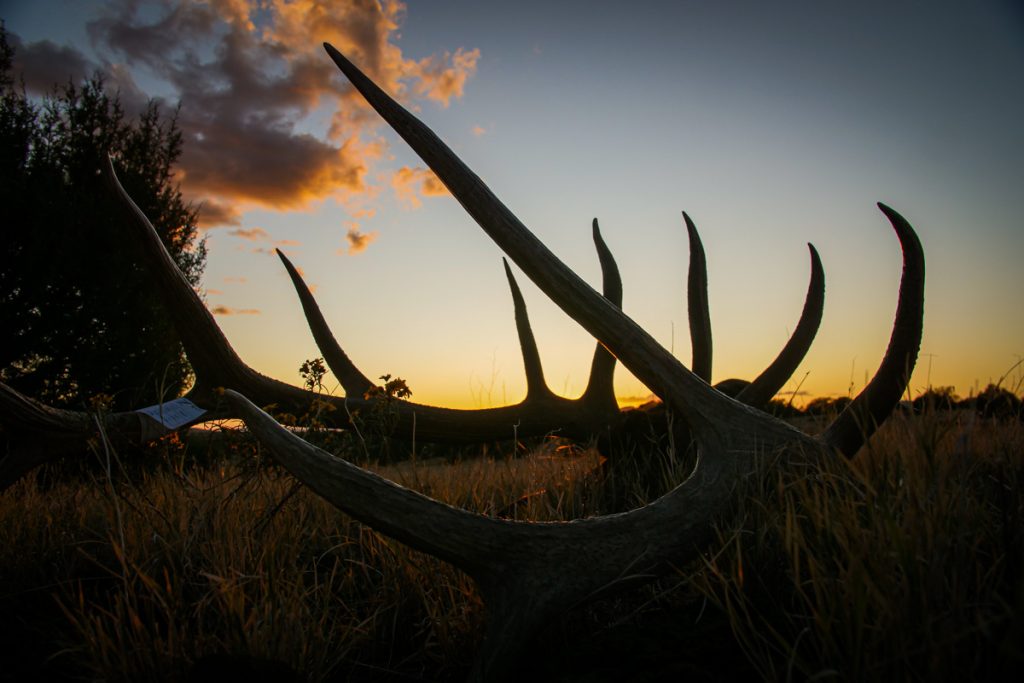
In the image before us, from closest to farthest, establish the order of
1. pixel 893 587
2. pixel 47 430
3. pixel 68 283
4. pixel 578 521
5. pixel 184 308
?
pixel 893 587 < pixel 578 521 < pixel 47 430 < pixel 184 308 < pixel 68 283

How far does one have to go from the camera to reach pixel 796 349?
9.00ft

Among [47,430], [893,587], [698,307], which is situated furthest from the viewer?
[698,307]

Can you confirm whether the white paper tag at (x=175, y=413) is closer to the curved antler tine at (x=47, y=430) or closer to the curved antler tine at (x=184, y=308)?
A: the curved antler tine at (x=47, y=430)

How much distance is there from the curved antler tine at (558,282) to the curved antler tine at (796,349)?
47.3 inches

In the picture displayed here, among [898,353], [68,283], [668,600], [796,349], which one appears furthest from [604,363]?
[68,283]

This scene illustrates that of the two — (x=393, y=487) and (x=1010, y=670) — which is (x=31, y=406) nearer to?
(x=393, y=487)

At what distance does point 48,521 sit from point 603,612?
233 cm

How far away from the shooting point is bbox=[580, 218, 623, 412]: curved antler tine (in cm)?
324

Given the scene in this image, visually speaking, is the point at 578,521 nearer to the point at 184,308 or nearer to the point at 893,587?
the point at 893,587

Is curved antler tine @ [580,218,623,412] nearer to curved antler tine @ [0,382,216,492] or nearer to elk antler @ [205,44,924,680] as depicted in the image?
elk antler @ [205,44,924,680]

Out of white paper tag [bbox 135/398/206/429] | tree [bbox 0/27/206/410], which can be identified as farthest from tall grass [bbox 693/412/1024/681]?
tree [bbox 0/27/206/410]

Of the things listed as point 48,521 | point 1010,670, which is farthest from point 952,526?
point 48,521

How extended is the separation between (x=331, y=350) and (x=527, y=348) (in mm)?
1151

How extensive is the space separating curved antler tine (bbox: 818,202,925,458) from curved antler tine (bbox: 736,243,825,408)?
101cm
